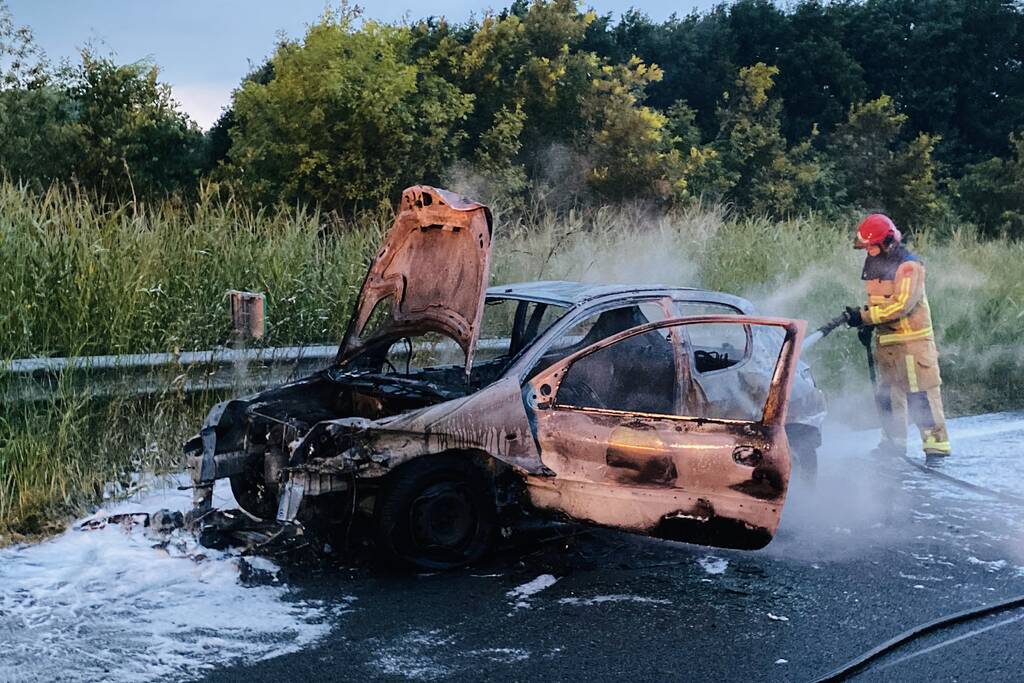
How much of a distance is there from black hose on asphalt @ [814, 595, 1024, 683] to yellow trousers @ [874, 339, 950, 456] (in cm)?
349

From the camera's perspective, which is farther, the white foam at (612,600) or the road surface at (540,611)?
the white foam at (612,600)

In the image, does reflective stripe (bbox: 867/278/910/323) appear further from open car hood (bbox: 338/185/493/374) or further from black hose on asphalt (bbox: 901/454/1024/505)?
open car hood (bbox: 338/185/493/374)

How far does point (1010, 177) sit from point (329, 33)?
2085 cm

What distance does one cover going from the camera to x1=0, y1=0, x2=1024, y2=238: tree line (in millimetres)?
19094

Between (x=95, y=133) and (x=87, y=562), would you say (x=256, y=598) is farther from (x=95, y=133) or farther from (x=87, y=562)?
(x=95, y=133)

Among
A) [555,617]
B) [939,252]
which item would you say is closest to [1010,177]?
[939,252]

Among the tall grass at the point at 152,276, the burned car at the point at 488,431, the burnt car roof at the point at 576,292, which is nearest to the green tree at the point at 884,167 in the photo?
the tall grass at the point at 152,276

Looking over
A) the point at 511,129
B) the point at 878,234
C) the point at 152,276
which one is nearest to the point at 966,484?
the point at 878,234

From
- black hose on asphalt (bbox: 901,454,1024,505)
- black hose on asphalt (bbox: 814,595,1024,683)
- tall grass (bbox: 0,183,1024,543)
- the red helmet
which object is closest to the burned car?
black hose on asphalt (bbox: 814,595,1024,683)

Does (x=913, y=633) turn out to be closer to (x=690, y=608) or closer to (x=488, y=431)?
(x=690, y=608)

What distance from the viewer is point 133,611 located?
4875mm

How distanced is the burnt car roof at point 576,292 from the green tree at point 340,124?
12222 mm

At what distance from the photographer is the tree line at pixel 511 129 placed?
1909cm

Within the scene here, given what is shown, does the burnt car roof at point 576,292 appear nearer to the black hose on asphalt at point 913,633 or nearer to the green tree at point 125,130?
the black hose on asphalt at point 913,633
